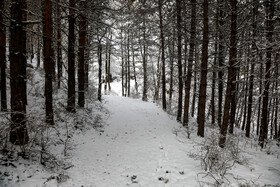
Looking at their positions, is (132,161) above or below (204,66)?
below

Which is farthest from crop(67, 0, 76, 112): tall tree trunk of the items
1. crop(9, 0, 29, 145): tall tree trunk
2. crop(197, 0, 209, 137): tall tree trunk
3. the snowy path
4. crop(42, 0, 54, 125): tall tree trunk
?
crop(197, 0, 209, 137): tall tree trunk

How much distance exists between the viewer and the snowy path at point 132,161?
4734 millimetres

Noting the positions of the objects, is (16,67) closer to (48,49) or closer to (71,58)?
(48,49)

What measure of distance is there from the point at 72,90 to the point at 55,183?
18.8ft

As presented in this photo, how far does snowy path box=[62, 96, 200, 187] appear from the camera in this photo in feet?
15.5

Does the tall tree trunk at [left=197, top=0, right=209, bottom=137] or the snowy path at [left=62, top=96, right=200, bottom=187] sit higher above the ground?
the tall tree trunk at [left=197, top=0, right=209, bottom=137]

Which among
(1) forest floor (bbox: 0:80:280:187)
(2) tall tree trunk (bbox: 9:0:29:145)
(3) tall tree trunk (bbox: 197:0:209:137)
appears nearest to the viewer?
(1) forest floor (bbox: 0:80:280:187)

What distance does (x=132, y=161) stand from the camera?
5.93 m

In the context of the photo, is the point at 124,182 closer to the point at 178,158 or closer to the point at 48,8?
the point at 178,158

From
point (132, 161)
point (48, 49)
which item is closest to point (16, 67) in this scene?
point (48, 49)

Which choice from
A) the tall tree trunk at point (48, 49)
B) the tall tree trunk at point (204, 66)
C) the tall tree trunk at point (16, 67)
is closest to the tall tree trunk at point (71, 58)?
the tall tree trunk at point (48, 49)

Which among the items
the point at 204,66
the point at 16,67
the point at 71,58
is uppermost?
the point at 71,58

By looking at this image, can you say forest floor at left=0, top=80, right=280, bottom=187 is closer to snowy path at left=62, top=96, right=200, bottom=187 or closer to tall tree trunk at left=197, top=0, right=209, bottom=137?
snowy path at left=62, top=96, right=200, bottom=187

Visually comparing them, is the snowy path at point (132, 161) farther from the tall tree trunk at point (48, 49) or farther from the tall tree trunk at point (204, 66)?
the tall tree trunk at point (48, 49)
